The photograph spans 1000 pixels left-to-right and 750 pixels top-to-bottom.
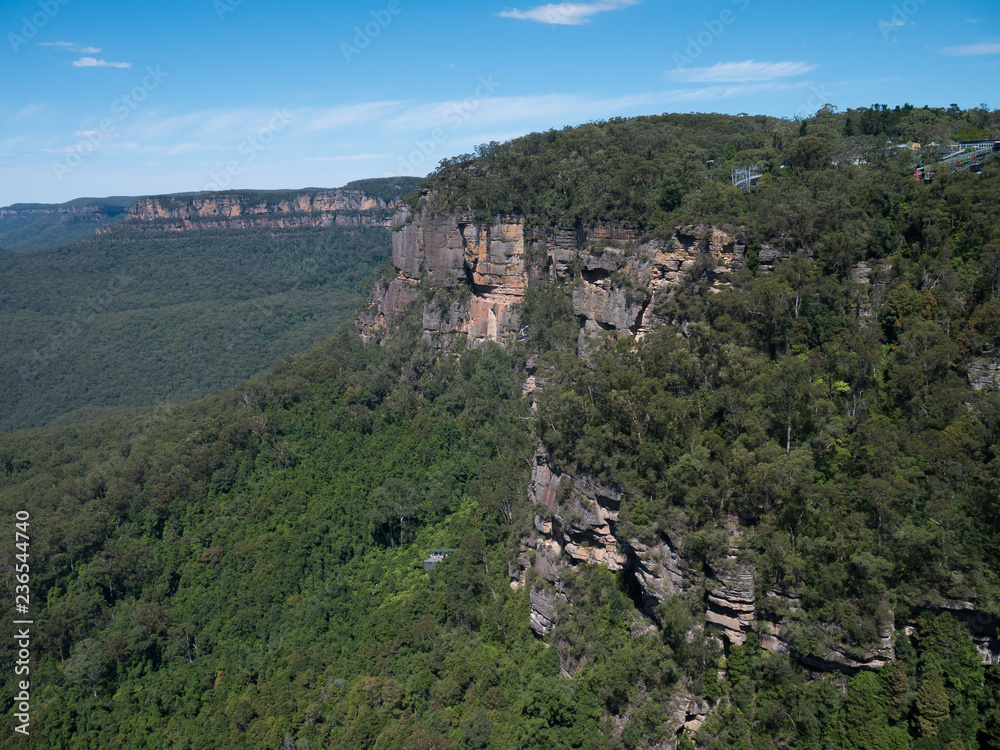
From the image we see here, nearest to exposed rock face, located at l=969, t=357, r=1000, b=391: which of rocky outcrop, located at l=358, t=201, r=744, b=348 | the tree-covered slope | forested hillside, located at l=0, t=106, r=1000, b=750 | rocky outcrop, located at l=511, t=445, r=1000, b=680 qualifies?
forested hillside, located at l=0, t=106, r=1000, b=750

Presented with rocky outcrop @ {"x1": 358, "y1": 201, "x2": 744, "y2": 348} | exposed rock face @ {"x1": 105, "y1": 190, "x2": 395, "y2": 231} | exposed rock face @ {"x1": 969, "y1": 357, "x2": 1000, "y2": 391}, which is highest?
exposed rock face @ {"x1": 105, "y1": 190, "x2": 395, "y2": 231}

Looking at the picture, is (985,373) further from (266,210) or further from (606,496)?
(266,210)

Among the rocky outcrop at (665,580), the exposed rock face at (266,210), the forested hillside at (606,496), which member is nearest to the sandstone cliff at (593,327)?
the rocky outcrop at (665,580)

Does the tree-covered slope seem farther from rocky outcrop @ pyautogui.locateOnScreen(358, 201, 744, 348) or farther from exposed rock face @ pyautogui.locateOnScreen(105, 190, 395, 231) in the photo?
rocky outcrop @ pyautogui.locateOnScreen(358, 201, 744, 348)

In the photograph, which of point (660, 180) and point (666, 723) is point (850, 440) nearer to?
point (666, 723)

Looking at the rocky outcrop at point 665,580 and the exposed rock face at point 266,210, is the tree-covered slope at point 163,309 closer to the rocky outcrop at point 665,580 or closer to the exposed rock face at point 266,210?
the exposed rock face at point 266,210

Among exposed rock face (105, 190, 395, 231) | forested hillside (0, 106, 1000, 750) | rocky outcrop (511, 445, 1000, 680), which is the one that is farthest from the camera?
exposed rock face (105, 190, 395, 231)

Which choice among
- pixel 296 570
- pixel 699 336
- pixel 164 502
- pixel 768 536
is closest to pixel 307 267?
pixel 164 502
